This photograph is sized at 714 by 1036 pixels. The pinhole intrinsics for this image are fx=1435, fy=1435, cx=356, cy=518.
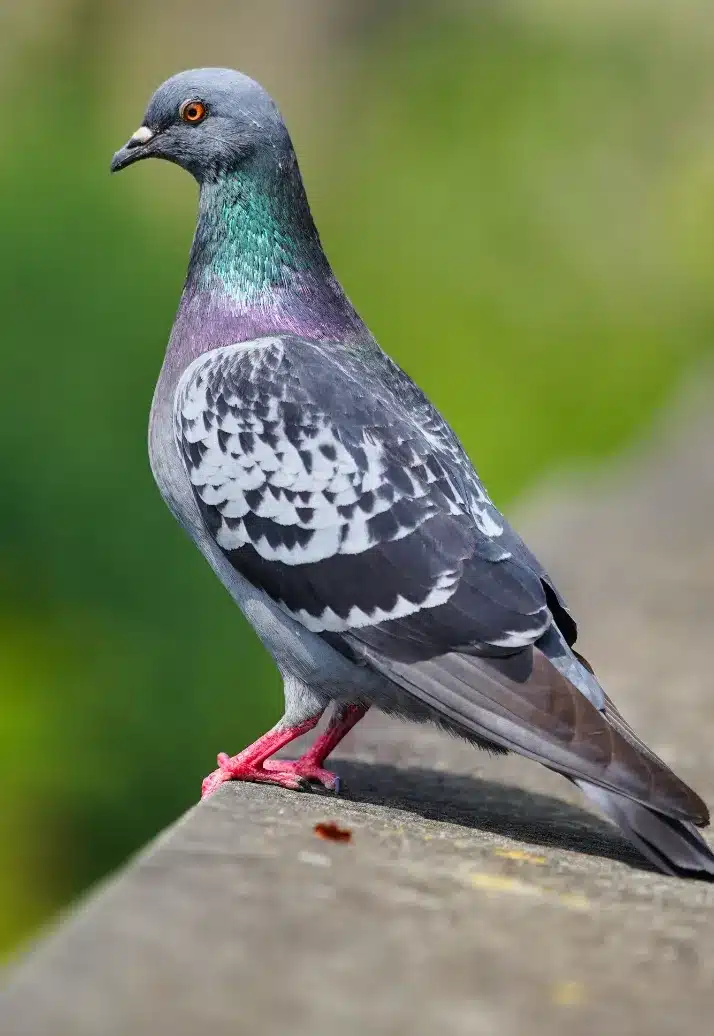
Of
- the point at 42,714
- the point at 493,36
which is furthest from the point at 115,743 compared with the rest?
the point at 493,36

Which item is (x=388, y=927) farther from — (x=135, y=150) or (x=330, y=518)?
(x=135, y=150)

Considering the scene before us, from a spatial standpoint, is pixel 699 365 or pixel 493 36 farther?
pixel 493 36

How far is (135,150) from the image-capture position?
494 cm

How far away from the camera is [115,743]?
788 centimetres

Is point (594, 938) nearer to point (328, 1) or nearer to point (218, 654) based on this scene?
point (218, 654)

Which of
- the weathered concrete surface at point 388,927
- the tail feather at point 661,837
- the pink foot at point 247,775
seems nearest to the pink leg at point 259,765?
the pink foot at point 247,775

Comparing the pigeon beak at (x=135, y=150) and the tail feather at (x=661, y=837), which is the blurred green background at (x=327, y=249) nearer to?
the pigeon beak at (x=135, y=150)

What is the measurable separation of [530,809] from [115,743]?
3807mm

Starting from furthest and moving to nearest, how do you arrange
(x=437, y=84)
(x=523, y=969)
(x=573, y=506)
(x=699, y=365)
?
(x=437, y=84) → (x=699, y=365) → (x=573, y=506) → (x=523, y=969)

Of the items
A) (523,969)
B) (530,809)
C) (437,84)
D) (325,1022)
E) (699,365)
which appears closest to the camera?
(325,1022)

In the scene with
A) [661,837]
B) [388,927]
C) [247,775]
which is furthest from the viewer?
[247,775]

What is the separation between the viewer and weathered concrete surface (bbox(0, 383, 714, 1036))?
2443mm

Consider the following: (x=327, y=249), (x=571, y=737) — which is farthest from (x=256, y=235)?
(x=327, y=249)

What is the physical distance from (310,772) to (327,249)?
13.3 metres
